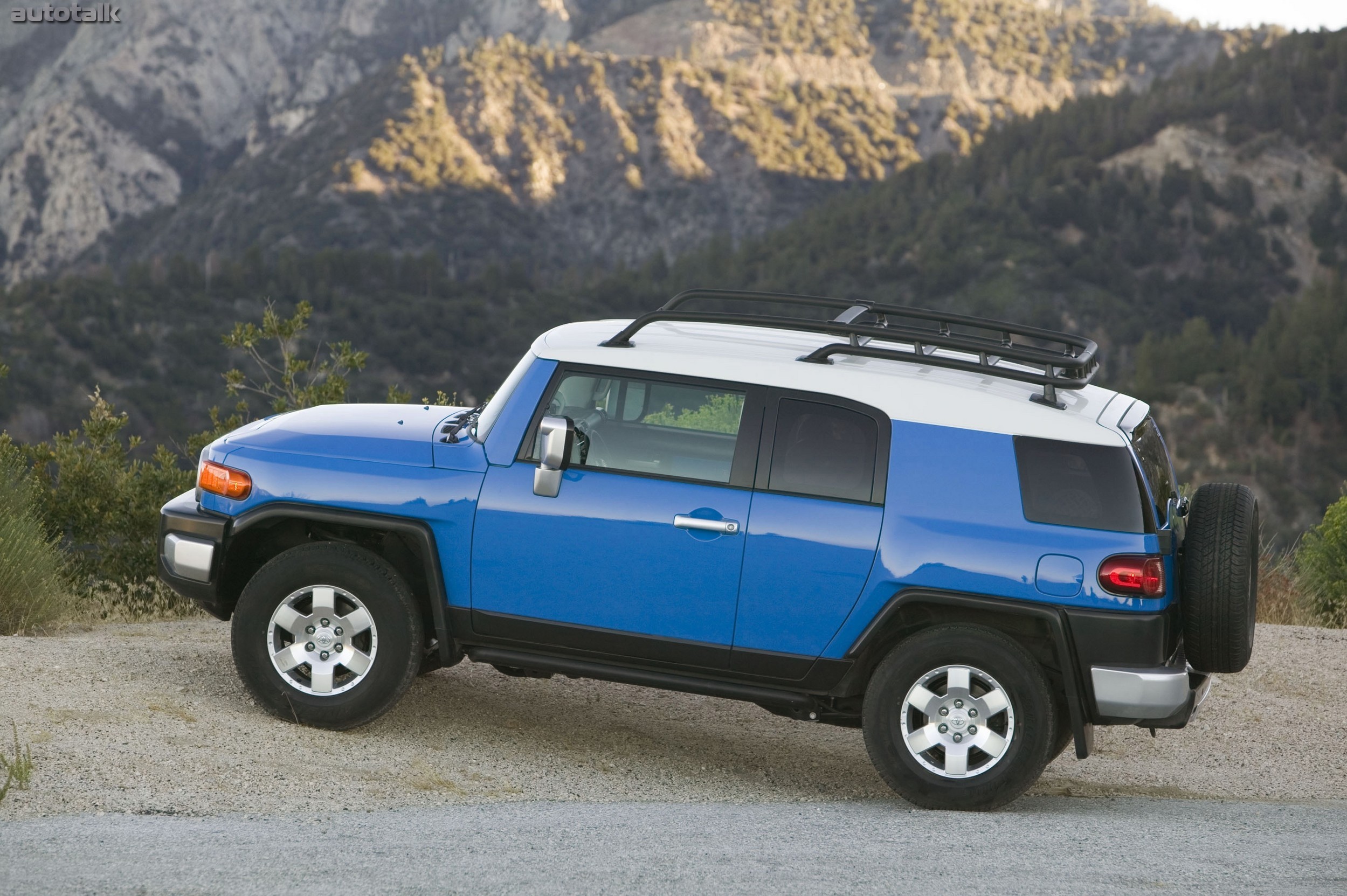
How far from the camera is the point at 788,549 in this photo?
225 inches

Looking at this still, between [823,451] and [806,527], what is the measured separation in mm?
336

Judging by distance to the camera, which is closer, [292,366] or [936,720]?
[936,720]

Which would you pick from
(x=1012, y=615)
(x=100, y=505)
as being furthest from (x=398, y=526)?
(x=100, y=505)

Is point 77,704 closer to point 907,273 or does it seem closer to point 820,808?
point 820,808

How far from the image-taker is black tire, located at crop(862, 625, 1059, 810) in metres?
5.68

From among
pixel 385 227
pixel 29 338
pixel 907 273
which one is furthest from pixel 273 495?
pixel 385 227

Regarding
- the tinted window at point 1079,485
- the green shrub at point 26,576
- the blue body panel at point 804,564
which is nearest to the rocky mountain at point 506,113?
the green shrub at point 26,576

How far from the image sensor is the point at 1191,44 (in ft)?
525

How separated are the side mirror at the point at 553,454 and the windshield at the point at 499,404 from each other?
0.23 meters

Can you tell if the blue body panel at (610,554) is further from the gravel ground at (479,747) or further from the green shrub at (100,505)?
the green shrub at (100,505)

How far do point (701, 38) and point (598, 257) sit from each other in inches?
1554

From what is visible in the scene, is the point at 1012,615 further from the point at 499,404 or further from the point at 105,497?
the point at 105,497

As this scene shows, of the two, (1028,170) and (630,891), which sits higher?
(1028,170)

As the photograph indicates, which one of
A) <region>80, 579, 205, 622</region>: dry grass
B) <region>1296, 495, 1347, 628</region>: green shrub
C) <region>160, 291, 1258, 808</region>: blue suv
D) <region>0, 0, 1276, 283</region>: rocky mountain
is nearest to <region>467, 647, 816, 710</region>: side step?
<region>160, 291, 1258, 808</region>: blue suv
